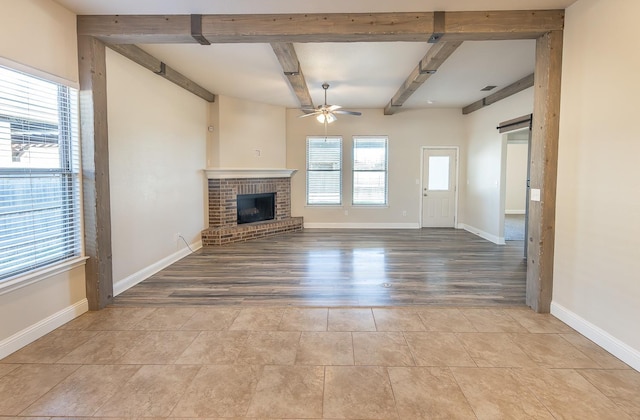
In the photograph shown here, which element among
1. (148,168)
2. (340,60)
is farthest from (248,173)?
(340,60)

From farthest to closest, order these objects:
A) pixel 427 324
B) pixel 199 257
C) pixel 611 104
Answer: pixel 199 257, pixel 427 324, pixel 611 104

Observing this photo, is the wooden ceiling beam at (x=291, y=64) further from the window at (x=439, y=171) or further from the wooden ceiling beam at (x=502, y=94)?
the window at (x=439, y=171)

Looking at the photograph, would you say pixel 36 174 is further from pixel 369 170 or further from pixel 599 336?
pixel 369 170

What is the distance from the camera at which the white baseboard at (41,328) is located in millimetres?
2395

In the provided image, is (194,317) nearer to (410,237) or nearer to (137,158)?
(137,158)

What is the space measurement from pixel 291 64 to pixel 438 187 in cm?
514

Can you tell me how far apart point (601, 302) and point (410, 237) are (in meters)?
4.37

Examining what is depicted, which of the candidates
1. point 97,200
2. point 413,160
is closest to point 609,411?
point 97,200

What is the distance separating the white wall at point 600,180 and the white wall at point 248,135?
5255mm

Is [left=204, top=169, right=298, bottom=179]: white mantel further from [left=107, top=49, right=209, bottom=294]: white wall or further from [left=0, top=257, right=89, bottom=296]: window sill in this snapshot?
[left=0, top=257, right=89, bottom=296]: window sill

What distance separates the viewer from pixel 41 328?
8.72ft

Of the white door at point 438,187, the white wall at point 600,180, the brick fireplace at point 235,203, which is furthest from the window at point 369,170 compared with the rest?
the white wall at point 600,180

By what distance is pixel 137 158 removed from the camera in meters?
4.03

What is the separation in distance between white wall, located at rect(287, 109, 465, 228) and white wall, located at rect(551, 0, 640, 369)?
4.95m
